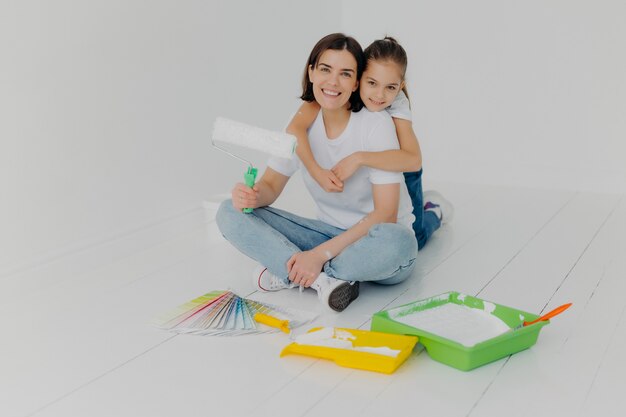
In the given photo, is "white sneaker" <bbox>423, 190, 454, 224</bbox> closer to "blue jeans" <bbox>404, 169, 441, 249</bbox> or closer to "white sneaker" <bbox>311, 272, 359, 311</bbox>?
"blue jeans" <bbox>404, 169, 441, 249</bbox>

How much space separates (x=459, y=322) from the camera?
174cm

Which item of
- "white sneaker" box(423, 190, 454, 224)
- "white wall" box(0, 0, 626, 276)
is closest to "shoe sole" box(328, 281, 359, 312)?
"white sneaker" box(423, 190, 454, 224)

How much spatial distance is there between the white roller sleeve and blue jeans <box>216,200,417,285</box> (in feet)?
0.77

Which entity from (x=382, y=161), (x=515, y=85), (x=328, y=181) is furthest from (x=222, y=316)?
(x=515, y=85)

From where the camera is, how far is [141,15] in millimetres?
2381

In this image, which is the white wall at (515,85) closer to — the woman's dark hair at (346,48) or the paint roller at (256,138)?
the woman's dark hair at (346,48)

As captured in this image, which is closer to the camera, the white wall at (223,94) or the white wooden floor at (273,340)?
the white wooden floor at (273,340)

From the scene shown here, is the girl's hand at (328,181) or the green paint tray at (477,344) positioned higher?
the girl's hand at (328,181)

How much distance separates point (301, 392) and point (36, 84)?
1.14 metres

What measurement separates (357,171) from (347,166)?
0.11m

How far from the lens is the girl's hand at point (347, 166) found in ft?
6.33

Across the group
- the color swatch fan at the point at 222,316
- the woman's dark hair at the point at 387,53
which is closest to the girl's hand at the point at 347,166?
the woman's dark hair at the point at 387,53

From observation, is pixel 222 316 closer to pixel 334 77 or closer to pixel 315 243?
pixel 315 243

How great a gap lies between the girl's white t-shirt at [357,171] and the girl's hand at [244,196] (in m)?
0.15
